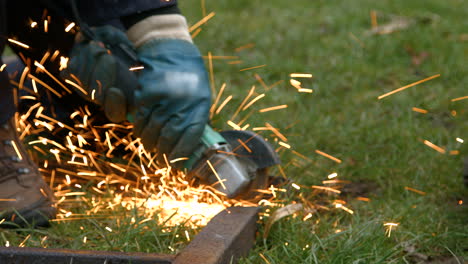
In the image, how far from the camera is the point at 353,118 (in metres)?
3.07

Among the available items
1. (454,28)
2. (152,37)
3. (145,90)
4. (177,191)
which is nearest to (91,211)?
(177,191)

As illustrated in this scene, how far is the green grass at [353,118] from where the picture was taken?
190cm

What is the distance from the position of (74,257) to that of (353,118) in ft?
6.02

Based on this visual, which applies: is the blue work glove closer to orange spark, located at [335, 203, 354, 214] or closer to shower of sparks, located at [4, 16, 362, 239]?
shower of sparks, located at [4, 16, 362, 239]

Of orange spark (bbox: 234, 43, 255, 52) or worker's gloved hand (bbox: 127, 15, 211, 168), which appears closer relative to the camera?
worker's gloved hand (bbox: 127, 15, 211, 168)

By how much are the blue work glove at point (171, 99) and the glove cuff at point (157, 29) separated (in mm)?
31

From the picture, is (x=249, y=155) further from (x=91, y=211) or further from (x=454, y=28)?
(x=454, y=28)

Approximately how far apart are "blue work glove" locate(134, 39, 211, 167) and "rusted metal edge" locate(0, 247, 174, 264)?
547mm

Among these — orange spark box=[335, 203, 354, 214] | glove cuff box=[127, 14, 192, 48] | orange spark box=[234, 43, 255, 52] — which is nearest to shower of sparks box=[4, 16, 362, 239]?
orange spark box=[335, 203, 354, 214]

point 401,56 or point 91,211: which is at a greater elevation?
point 91,211

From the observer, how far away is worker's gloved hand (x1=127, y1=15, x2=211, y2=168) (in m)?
1.99

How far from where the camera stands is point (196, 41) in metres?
4.20

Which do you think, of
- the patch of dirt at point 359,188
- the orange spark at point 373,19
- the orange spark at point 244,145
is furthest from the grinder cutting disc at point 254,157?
the orange spark at point 373,19

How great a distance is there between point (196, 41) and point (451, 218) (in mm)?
2473
